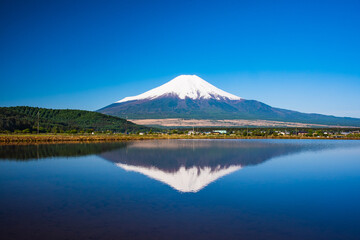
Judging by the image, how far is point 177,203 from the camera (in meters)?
10.5

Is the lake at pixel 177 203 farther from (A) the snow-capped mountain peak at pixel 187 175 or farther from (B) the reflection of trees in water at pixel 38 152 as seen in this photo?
(B) the reflection of trees in water at pixel 38 152

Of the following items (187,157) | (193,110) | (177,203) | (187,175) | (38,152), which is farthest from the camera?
(193,110)

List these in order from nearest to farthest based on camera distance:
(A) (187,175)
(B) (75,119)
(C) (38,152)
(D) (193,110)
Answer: (A) (187,175), (C) (38,152), (B) (75,119), (D) (193,110)

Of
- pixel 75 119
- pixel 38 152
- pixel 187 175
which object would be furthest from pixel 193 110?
pixel 187 175

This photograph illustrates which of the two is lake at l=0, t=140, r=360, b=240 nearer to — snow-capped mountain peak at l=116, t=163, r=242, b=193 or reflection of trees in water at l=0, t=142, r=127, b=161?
snow-capped mountain peak at l=116, t=163, r=242, b=193

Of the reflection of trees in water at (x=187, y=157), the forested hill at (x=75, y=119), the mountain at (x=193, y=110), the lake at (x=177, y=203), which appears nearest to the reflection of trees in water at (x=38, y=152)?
the reflection of trees in water at (x=187, y=157)

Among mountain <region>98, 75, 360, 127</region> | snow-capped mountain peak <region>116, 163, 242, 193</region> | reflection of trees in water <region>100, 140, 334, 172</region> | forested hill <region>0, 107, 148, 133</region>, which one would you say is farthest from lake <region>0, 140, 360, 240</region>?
mountain <region>98, 75, 360, 127</region>

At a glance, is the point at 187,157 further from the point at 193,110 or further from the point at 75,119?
the point at 193,110

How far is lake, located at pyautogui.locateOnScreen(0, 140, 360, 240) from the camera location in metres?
7.87

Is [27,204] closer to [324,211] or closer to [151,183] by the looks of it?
[151,183]

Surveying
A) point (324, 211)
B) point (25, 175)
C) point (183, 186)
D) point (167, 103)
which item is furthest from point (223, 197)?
point (167, 103)

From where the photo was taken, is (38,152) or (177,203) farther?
(38,152)

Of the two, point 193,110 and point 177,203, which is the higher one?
point 193,110

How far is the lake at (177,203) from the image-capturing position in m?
7.87
